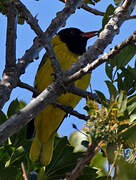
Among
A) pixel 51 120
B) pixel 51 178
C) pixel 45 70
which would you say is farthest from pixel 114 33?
pixel 51 120

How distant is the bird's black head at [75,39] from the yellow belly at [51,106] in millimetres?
223

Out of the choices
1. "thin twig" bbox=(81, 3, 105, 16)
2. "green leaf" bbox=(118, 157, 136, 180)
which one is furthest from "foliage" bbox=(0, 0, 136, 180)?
"thin twig" bbox=(81, 3, 105, 16)

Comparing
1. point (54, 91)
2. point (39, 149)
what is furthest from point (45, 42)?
point (39, 149)

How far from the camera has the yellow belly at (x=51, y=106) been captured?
348cm

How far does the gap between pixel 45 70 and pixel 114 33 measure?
1.40m

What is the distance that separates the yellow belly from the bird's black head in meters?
0.22

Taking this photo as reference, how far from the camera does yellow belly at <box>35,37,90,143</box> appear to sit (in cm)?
348

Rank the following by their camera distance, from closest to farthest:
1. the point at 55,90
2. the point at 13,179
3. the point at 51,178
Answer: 1. the point at 55,90
2. the point at 13,179
3. the point at 51,178

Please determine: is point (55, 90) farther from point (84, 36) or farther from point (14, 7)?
point (84, 36)

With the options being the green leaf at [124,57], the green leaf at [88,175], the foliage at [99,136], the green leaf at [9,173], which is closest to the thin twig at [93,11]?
the foliage at [99,136]

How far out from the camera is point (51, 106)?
3.51 metres

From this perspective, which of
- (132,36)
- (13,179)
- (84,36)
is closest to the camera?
(132,36)

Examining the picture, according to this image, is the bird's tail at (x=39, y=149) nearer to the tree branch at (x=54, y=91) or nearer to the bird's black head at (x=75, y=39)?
the bird's black head at (x=75, y=39)

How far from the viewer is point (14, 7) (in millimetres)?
1986
